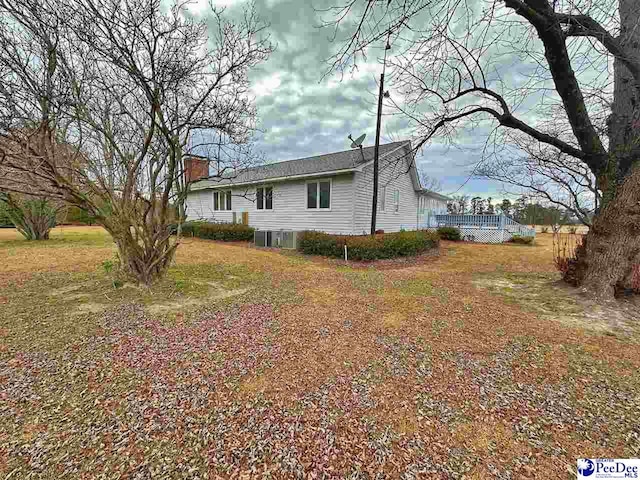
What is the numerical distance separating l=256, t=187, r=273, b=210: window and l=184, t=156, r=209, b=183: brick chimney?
7.91 metres

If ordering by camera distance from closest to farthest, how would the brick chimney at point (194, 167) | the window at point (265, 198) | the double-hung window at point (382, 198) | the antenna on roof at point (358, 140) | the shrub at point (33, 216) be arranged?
the brick chimney at point (194, 167) < the antenna on roof at point (358, 140) < the shrub at point (33, 216) < the double-hung window at point (382, 198) < the window at point (265, 198)

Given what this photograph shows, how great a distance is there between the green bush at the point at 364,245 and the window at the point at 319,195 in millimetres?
1801

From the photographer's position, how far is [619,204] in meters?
4.77

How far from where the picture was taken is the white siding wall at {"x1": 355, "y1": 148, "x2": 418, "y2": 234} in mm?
11219

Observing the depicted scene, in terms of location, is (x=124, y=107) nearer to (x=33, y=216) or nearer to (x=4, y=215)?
(x=33, y=216)

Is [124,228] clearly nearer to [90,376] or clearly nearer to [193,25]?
[90,376]

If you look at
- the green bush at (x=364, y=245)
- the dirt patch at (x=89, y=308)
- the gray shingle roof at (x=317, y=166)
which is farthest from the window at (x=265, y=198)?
the dirt patch at (x=89, y=308)

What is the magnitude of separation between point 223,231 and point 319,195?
19.5 feet

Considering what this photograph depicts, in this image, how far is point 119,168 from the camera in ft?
16.9

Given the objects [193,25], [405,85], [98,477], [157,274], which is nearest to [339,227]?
[405,85]

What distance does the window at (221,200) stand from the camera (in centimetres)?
1620

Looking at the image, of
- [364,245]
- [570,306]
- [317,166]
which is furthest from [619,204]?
[317,166]

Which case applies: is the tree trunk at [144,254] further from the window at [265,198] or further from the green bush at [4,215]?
the green bush at [4,215]

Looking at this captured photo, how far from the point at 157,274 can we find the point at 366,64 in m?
5.28
